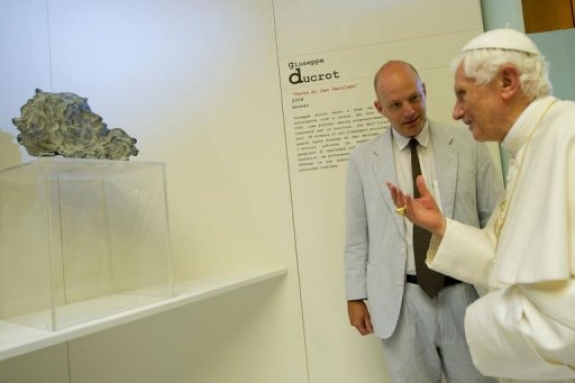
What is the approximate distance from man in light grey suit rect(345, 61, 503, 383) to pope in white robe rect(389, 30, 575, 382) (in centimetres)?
50

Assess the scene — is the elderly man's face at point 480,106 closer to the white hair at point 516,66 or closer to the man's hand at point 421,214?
the white hair at point 516,66

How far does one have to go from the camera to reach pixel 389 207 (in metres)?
1.79

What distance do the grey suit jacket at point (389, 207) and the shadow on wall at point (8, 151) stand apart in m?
1.63

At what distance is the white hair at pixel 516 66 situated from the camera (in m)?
1.18

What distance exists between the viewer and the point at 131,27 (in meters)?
2.68

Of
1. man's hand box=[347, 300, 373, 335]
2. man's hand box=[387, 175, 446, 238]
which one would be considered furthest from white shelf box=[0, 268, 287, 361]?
man's hand box=[387, 175, 446, 238]

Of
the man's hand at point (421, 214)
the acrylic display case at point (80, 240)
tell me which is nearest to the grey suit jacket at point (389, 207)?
the man's hand at point (421, 214)

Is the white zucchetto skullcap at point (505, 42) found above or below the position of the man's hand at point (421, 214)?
above

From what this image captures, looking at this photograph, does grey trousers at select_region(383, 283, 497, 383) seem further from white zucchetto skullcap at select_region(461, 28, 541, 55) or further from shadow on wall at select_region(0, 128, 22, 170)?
shadow on wall at select_region(0, 128, 22, 170)

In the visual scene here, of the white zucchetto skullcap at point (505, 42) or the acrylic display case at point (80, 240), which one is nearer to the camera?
the white zucchetto skullcap at point (505, 42)

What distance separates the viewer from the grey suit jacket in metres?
1.73

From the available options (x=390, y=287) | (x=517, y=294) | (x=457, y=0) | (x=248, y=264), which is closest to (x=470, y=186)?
(x=390, y=287)

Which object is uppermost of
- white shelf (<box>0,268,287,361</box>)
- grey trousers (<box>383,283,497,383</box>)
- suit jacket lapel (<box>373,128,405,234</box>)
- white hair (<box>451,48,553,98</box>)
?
white hair (<box>451,48,553,98</box>)

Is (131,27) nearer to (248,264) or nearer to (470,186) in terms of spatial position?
(248,264)
